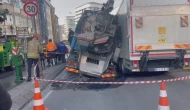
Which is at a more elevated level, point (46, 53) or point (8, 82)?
point (46, 53)

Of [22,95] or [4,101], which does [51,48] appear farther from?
[4,101]

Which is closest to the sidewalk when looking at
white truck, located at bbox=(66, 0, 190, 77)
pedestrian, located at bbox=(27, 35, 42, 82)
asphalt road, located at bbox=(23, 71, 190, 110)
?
asphalt road, located at bbox=(23, 71, 190, 110)

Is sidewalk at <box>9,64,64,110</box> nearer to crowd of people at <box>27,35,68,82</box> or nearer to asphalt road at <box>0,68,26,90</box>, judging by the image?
asphalt road at <box>0,68,26,90</box>

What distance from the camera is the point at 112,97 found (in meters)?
6.86

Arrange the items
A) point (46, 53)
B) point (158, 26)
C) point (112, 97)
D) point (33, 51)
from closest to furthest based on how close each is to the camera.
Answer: point (112, 97)
point (158, 26)
point (33, 51)
point (46, 53)

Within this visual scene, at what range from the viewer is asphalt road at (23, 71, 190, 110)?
19.3 feet

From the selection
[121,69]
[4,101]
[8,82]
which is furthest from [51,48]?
[4,101]

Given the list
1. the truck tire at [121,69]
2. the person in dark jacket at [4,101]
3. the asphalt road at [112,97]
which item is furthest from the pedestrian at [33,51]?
the person in dark jacket at [4,101]

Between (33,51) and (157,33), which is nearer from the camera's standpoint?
(157,33)

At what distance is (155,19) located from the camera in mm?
8273

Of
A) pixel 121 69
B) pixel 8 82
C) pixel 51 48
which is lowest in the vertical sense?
pixel 8 82

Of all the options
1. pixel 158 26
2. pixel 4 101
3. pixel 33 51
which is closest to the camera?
pixel 4 101

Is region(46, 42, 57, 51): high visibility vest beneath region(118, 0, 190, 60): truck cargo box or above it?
beneath

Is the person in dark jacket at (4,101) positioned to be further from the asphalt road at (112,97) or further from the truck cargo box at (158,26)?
the truck cargo box at (158,26)
